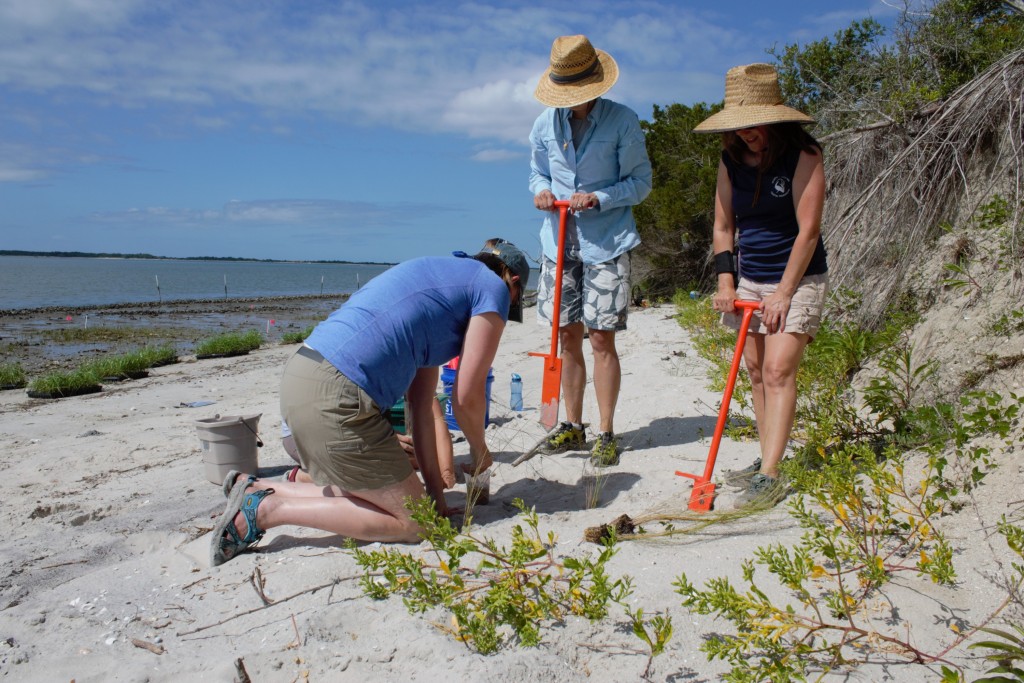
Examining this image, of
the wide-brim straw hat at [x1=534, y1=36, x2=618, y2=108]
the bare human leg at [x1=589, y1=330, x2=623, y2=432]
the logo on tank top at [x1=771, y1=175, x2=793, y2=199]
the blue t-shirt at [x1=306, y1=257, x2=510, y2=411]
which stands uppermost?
the wide-brim straw hat at [x1=534, y1=36, x2=618, y2=108]

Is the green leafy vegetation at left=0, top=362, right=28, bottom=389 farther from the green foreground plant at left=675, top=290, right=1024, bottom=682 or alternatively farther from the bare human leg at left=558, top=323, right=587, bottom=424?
the green foreground plant at left=675, top=290, right=1024, bottom=682

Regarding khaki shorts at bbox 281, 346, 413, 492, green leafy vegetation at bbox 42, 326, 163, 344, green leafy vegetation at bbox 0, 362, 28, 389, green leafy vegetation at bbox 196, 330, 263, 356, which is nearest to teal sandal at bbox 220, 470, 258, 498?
khaki shorts at bbox 281, 346, 413, 492

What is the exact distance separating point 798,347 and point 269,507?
2.27 meters

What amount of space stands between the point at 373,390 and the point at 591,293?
1.58m

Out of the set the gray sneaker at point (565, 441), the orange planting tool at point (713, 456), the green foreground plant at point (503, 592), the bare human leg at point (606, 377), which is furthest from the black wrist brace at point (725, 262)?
the green foreground plant at point (503, 592)

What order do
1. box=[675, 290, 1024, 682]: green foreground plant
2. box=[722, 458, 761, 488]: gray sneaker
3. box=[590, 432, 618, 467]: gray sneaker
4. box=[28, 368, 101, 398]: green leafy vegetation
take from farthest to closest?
1. box=[28, 368, 101, 398]: green leafy vegetation
2. box=[590, 432, 618, 467]: gray sneaker
3. box=[722, 458, 761, 488]: gray sneaker
4. box=[675, 290, 1024, 682]: green foreground plant

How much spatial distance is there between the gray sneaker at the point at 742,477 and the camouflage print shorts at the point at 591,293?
3.24 feet

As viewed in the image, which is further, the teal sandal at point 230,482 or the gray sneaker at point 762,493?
the teal sandal at point 230,482

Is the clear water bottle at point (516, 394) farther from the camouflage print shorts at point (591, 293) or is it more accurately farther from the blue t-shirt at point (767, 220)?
the blue t-shirt at point (767, 220)

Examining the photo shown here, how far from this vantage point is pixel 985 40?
5949mm

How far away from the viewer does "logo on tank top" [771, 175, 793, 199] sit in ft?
10.1

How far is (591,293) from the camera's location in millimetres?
3955

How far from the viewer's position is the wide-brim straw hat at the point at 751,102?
2996 millimetres

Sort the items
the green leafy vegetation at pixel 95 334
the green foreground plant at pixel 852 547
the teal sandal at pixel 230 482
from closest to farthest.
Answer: the green foreground plant at pixel 852 547
the teal sandal at pixel 230 482
the green leafy vegetation at pixel 95 334
